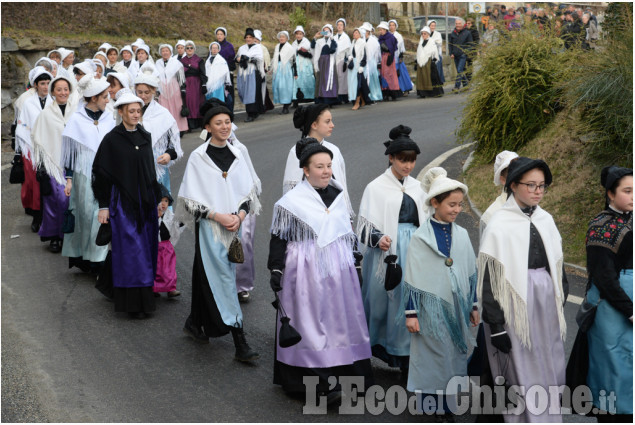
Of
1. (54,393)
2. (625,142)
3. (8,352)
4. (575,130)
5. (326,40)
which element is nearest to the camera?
(54,393)

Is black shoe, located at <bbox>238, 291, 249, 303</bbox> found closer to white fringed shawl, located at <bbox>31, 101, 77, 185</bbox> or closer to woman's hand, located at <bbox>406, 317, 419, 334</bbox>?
woman's hand, located at <bbox>406, 317, 419, 334</bbox>

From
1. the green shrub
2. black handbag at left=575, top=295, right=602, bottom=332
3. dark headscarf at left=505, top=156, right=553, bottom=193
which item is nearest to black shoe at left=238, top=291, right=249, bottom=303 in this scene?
dark headscarf at left=505, top=156, right=553, bottom=193

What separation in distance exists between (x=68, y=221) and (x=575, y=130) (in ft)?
22.6

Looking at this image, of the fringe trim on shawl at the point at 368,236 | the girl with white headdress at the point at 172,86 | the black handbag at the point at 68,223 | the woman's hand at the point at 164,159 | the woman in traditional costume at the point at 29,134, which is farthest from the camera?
the girl with white headdress at the point at 172,86

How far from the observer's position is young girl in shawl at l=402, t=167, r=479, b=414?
6.26 metres

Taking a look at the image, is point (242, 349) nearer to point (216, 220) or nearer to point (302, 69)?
point (216, 220)

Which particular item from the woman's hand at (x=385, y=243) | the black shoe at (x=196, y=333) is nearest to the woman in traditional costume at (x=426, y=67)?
the black shoe at (x=196, y=333)

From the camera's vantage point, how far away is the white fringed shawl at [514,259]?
5773 mm

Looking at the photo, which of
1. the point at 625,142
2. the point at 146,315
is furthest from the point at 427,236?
the point at 625,142

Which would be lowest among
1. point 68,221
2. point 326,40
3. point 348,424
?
point 348,424

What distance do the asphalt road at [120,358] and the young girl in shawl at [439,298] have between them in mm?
372

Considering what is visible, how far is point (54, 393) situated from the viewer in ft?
23.0

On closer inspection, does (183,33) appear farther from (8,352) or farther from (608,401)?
(608,401)

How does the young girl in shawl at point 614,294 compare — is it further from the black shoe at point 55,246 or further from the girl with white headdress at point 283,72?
the girl with white headdress at point 283,72
